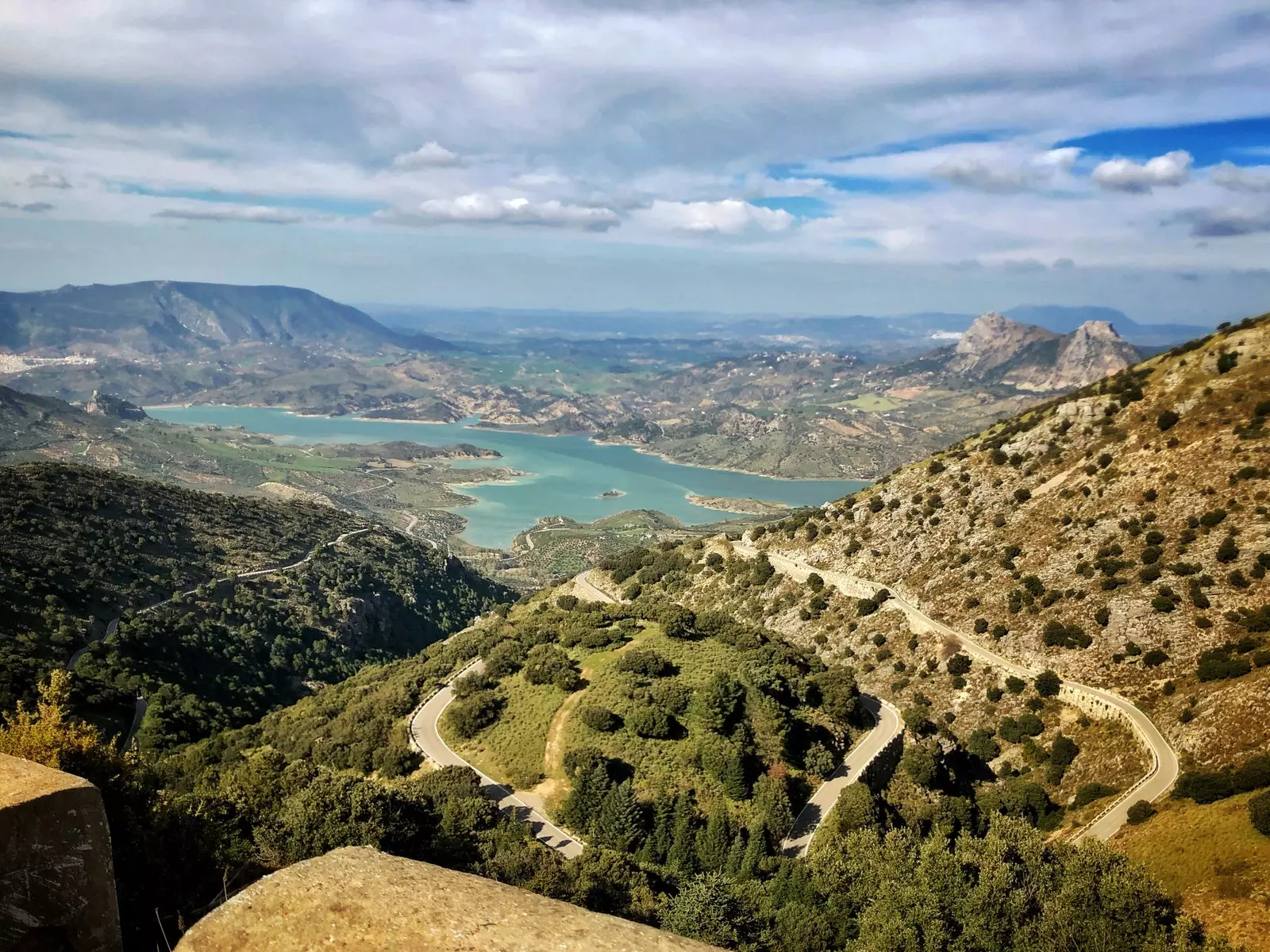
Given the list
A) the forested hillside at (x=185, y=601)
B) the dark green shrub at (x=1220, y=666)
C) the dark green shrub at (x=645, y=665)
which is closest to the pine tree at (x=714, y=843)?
the dark green shrub at (x=645, y=665)

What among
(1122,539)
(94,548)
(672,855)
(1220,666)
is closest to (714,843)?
(672,855)

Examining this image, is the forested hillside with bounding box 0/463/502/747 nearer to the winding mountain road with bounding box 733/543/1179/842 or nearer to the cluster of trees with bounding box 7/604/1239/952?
the cluster of trees with bounding box 7/604/1239/952

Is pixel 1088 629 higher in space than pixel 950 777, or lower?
higher

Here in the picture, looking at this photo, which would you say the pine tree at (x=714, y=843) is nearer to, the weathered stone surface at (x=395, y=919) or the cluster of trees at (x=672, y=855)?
the cluster of trees at (x=672, y=855)

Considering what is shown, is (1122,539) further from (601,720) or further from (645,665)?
(601,720)

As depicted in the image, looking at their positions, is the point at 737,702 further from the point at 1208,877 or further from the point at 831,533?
the point at 831,533

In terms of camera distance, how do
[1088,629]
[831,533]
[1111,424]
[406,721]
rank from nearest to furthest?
[406,721], [1088,629], [1111,424], [831,533]

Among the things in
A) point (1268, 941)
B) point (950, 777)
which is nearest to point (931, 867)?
point (1268, 941)

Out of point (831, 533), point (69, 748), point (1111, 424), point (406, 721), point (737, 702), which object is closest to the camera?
point (69, 748)
